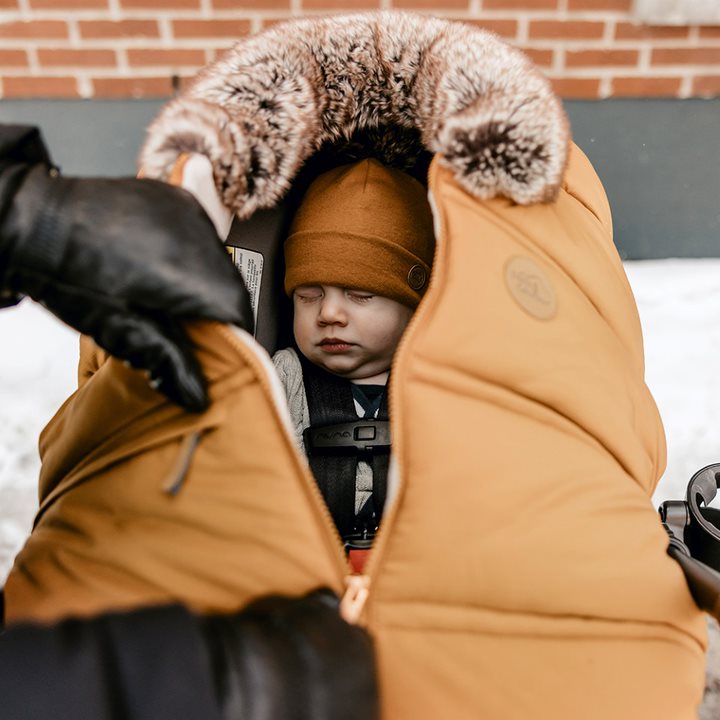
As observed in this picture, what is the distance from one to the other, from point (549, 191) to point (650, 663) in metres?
0.55

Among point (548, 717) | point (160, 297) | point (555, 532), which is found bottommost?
point (548, 717)

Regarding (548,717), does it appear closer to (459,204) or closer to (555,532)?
(555,532)

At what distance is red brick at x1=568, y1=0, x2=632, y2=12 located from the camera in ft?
5.37

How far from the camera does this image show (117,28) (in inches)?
65.4

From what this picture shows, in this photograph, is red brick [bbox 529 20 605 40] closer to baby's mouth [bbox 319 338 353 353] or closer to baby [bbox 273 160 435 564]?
baby [bbox 273 160 435 564]

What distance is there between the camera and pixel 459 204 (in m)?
0.81

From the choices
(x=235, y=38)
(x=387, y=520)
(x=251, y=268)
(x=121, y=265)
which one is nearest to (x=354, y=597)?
(x=387, y=520)

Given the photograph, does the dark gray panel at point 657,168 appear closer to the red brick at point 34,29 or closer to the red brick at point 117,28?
the red brick at point 117,28

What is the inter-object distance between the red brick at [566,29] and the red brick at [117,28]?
0.94 meters

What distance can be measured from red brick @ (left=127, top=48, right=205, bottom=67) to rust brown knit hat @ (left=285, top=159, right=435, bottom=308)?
803 millimetres

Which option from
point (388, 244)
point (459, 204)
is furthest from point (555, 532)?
point (388, 244)

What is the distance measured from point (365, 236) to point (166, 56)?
0.98 m

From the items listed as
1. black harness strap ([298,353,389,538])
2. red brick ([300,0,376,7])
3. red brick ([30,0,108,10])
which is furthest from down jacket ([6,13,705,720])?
red brick ([30,0,108,10])

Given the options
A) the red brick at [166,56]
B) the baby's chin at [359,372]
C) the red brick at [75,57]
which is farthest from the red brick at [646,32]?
the red brick at [75,57]
